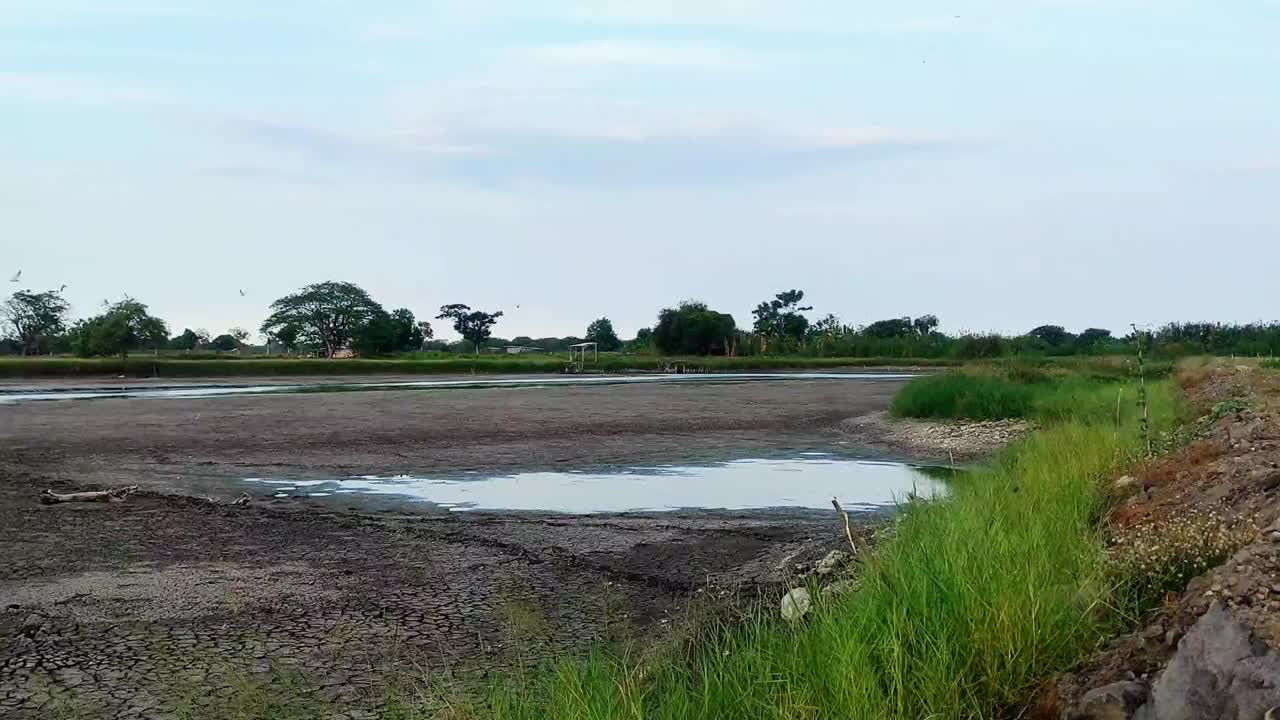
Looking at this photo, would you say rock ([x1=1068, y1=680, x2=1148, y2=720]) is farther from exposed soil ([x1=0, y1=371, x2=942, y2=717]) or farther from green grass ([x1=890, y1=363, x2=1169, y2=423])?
green grass ([x1=890, y1=363, x2=1169, y2=423])

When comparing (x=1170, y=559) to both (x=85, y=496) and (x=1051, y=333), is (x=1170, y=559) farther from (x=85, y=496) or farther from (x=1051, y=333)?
(x=1051, y=333)

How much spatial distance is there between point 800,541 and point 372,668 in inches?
211

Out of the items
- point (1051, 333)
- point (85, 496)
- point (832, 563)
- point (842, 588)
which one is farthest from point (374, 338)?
point (842, 588)

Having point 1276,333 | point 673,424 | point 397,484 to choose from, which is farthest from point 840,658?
point 1276,333

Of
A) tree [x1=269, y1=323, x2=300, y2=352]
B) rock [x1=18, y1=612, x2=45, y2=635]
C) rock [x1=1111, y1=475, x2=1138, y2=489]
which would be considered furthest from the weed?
tree [x1=269, y1=323, x2=300, y2=352]

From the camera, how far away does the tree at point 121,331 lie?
6950cm

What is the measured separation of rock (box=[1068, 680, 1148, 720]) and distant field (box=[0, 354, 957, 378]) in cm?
6477

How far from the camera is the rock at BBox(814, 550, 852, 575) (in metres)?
8.01

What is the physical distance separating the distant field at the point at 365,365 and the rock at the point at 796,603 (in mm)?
62036

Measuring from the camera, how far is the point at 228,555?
9906mm

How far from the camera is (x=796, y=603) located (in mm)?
6523

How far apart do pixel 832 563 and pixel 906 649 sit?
364 centimetres

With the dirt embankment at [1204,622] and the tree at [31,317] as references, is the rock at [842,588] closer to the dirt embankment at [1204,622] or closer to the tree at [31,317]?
the dirt embankment at [1204,622]

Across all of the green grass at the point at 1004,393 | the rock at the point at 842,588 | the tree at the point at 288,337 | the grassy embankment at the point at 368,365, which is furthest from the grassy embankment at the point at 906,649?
the tree at the point at 288,337
